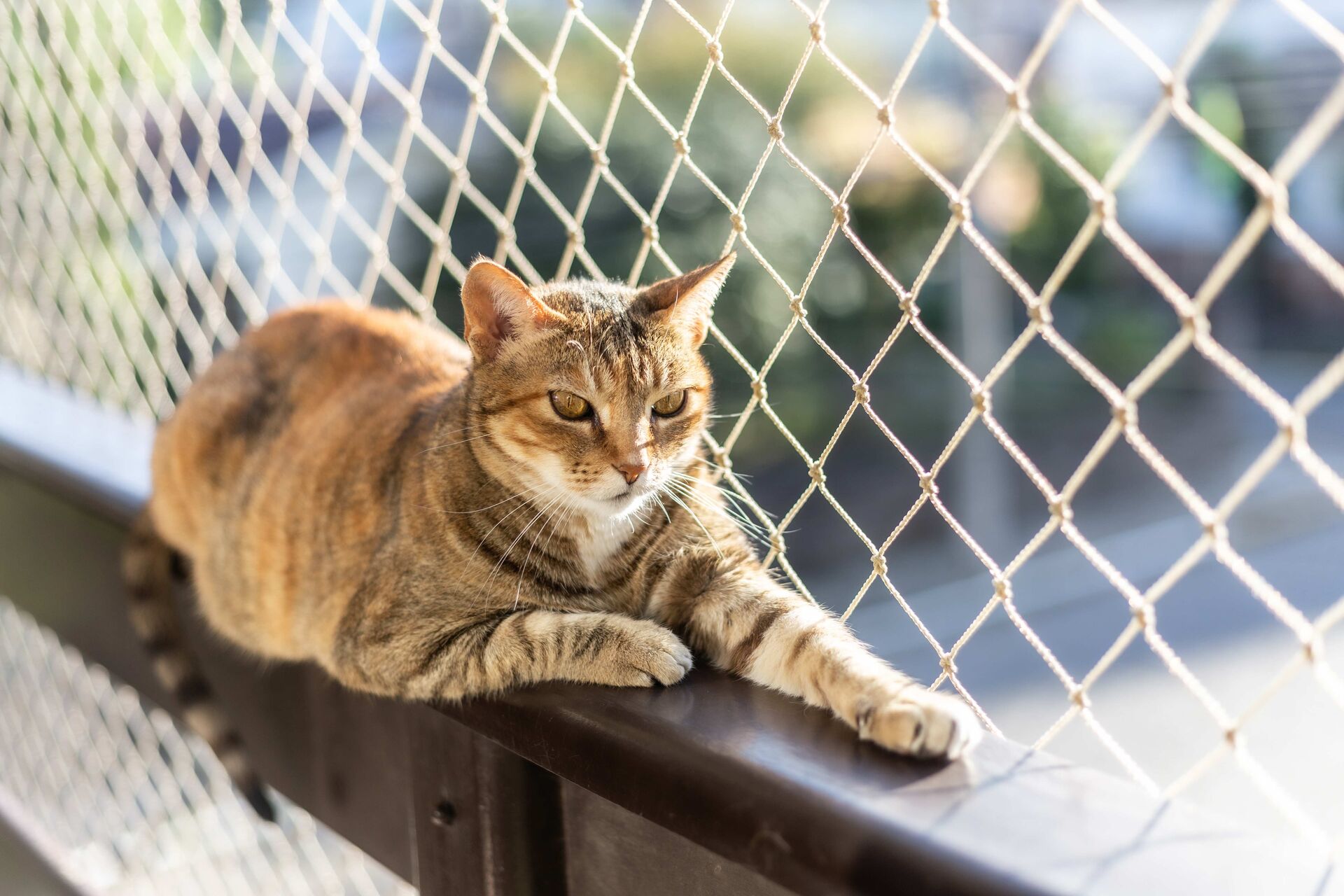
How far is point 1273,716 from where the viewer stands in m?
4.50

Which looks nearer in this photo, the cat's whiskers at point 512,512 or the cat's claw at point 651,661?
the cat's claw at point 651,661

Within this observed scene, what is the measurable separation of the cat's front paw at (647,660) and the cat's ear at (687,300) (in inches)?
17.4

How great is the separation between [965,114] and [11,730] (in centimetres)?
555

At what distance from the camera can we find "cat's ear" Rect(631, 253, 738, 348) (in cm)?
145

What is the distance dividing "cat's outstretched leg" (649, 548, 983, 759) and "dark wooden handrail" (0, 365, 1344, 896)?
1.1 inches

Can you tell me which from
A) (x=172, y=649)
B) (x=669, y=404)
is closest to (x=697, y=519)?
(x=669, y=404)

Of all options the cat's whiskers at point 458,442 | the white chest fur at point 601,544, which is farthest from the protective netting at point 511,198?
the cat's whiskers at point 458,442

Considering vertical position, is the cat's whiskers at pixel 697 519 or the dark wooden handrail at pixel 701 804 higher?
the cat's whiskers at pixel 697 519

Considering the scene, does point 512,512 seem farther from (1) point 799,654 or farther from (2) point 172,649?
(2) point 172,649

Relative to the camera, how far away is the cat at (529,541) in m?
1.24

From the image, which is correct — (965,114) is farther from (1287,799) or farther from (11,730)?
(1287,799)

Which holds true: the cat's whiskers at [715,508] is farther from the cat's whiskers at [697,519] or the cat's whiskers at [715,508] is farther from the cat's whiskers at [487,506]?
the cat's whiskers at [487,506]

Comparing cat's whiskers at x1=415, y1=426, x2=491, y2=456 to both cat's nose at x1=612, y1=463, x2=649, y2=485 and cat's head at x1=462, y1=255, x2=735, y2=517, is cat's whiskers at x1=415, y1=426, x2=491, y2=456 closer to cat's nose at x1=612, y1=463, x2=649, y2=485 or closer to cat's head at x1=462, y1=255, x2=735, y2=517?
cat's head at x1=462, y1=255, x2=735, y2=517

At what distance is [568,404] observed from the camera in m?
1.46
